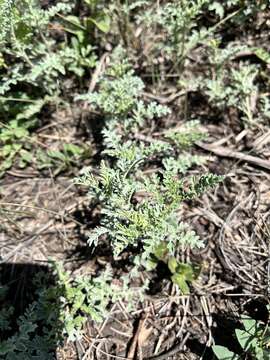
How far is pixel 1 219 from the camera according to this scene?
2914 millimetres

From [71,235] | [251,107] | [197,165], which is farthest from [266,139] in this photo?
[71,235]

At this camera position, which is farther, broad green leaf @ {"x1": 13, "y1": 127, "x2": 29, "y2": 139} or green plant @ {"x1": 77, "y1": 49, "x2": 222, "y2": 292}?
broad green leaf @ {"x1": 13, "y1": 127, "x2": 29, "y2": 139}

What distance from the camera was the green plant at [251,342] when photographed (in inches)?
87.4

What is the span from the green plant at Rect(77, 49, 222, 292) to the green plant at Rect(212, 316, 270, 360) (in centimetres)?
40

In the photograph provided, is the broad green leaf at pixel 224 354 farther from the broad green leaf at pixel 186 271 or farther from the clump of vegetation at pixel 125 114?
the broad green leaf at pixel 186 271

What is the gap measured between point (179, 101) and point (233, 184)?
2.46ft

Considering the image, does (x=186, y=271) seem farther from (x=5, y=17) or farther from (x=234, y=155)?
(x=5, y=17)

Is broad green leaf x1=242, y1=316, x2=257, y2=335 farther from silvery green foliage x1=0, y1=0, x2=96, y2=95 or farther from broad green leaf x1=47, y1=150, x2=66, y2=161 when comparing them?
silvery green foliage x1=0, y1=0, x2=96, y2=95

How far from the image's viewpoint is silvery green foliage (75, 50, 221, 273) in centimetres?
221

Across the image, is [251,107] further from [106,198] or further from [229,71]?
[106,198]

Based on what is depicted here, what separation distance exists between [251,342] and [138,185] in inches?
39.0

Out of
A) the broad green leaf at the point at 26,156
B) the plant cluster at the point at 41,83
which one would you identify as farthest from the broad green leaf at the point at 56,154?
the broad green leaf at the point at 26,156

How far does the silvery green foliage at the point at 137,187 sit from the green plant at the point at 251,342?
0.50 m

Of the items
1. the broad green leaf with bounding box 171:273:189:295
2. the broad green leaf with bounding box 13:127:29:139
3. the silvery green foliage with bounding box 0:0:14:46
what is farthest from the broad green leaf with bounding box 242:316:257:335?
the silvery green foliage with bounding box 0:0:14:46
